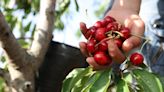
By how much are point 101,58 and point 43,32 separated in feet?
1.90

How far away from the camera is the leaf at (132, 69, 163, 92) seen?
1.12m

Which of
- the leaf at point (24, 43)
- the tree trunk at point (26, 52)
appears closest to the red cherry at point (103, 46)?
the tree trunk at point (26, 52)

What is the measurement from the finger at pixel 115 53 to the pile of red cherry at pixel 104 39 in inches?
0.6

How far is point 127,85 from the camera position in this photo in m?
1.14

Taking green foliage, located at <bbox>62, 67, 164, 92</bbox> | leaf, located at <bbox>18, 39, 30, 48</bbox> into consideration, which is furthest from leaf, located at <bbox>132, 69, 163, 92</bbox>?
leaf, located at <bbox>18, 39, 30, 48</bbox>

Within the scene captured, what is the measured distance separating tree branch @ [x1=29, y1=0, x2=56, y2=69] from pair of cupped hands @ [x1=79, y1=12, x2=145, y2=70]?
0.38 m

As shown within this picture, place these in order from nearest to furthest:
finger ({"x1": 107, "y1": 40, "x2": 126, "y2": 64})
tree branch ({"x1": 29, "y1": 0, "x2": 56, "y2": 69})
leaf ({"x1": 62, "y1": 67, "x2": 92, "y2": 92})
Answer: finger ({"x1": 107, "y1": 40, "x2": 126, "y2": 64})
leaf ({"x1": 62, "y1": 67, "x2": 92, "y2": 92})
tree branch ({"x1": 29, "y1": 0, "x2": 56, "y2": 69})

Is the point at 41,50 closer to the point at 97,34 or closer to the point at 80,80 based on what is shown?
the point at 80,80

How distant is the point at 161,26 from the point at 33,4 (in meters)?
1.19

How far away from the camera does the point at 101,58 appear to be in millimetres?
1114

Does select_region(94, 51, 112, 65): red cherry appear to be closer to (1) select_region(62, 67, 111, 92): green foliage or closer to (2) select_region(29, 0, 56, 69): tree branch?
(1) select_region(62, 67, 111, 92): green foliage

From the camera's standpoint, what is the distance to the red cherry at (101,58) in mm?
1117

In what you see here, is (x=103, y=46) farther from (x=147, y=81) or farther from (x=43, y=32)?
Result: (x=43, y=32)

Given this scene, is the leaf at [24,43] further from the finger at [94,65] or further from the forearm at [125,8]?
the finger at [94,65]
